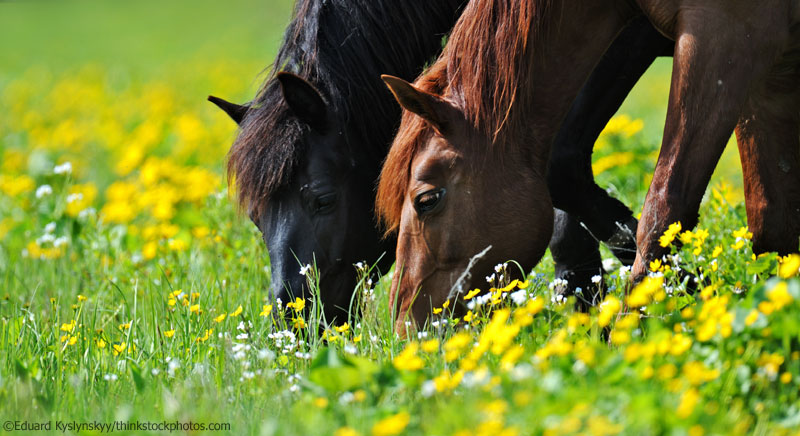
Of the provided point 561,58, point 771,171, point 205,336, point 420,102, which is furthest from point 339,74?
point 771,171

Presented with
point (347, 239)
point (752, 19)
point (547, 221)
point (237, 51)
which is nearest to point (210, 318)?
point (347, 239)

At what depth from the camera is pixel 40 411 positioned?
8.62 ft

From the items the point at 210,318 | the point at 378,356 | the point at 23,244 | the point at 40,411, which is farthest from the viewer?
the point at 23,244

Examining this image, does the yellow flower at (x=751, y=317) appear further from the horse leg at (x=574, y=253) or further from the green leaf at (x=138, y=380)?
the horse leg at (x=574, y=253)

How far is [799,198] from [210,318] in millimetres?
2506

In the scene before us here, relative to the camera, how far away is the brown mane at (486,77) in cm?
344

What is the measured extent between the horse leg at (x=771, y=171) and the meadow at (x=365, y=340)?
15 centimetres

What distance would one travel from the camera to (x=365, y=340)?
3268 millimetres

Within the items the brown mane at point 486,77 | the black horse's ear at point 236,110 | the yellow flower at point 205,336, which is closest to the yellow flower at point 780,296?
the brown mane at point 486,77

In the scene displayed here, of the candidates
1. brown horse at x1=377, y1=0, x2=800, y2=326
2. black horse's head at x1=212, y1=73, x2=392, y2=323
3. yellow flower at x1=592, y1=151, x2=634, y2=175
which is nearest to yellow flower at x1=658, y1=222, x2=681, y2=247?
brown horse at x1=377, y1=0, x2=800, y2=326

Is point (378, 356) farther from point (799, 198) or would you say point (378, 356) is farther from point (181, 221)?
point (181, 221)

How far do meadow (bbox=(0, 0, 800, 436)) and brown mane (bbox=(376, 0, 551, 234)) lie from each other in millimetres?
513

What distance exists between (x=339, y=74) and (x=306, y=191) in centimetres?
55

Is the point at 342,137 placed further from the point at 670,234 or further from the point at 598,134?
the point at 670,234
